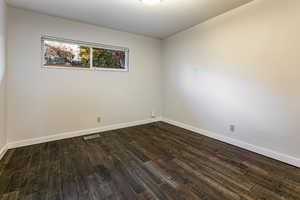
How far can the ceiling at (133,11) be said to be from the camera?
2.30m

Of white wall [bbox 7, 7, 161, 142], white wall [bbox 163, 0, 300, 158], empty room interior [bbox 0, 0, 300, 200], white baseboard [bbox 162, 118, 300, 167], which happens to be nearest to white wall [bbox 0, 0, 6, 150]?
empty room interior [bbox 0, 0, 300, 200]

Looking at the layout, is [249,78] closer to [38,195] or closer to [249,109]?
[249,109]

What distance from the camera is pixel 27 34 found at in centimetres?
252

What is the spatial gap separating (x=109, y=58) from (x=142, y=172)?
2720mm

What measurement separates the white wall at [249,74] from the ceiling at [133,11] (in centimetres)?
35

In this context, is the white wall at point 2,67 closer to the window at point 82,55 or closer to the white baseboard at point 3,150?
the white baseboard at point 3,150

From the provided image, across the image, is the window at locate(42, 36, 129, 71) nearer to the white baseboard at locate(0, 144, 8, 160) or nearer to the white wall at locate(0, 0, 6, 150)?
the white wall at locate(0, 0, 6, 150)

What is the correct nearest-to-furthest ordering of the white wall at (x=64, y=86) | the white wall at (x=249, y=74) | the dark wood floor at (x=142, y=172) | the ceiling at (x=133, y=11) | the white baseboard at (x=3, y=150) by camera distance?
the dark wood floor at (x=142, y=172), the white wall at (x=249, y=74), the white baseboard at (x=3, y=150), the ceiling at (x=133, y=11), the white wall at (x=64, y=86)

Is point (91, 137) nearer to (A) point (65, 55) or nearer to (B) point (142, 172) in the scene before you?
(B) point (142, 172)

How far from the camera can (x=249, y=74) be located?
7.91ft

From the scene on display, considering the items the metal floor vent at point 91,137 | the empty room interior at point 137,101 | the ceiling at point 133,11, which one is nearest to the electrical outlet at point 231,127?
the empty room interior at point 137,101

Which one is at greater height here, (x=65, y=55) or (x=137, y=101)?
(x=65, y=55)

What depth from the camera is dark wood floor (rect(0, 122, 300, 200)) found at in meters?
1.47

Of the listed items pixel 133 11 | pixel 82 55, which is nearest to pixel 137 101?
pixel 82 55
